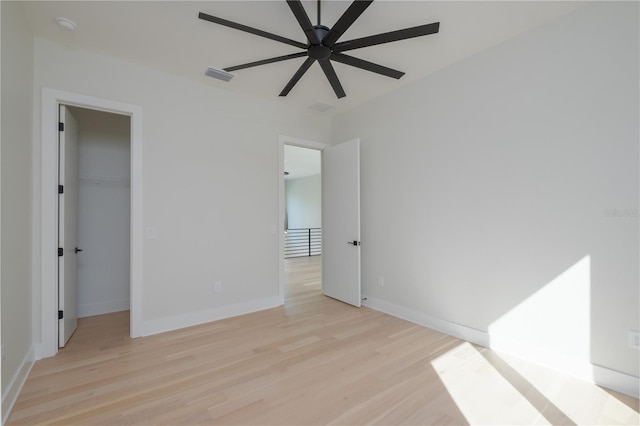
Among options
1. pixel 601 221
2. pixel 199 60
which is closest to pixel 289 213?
pixel 199 60

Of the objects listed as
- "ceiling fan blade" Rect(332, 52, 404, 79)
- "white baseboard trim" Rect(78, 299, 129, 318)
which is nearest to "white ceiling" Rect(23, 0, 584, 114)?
"ceiling fan blade" Rect(332, 52, 404, 79)

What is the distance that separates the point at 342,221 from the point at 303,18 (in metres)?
2.86

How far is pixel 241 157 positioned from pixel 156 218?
4.07 ft

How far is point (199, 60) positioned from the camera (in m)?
3.02

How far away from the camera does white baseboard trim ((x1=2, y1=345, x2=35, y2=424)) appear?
185cm

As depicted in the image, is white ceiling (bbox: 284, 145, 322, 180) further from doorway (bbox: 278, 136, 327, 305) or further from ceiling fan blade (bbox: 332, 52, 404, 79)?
ceiling fan blade (bbox: 332, 52, 404, 79)

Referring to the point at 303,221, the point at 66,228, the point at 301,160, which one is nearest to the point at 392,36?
the point at 66,228

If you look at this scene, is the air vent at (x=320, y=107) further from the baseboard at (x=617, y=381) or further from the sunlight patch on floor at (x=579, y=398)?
the baseboard at (x=617, y=381)

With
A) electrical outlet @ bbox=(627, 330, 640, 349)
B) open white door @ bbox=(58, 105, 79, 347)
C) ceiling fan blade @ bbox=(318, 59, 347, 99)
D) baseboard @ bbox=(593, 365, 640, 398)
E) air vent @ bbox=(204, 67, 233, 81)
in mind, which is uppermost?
air vent @ bbox=(204, 67, 233, 81)

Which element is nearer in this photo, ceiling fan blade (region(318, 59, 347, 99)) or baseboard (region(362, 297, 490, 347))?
ceiling fan blade (region(318, 59, 347, 99))

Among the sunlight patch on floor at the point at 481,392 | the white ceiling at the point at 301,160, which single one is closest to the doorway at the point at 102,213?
the white ceiling at the point at 301,160

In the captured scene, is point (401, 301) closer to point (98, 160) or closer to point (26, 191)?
point (26, 191)

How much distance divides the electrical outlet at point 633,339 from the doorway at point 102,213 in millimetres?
5174

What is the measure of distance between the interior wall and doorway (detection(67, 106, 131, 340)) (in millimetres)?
1350
